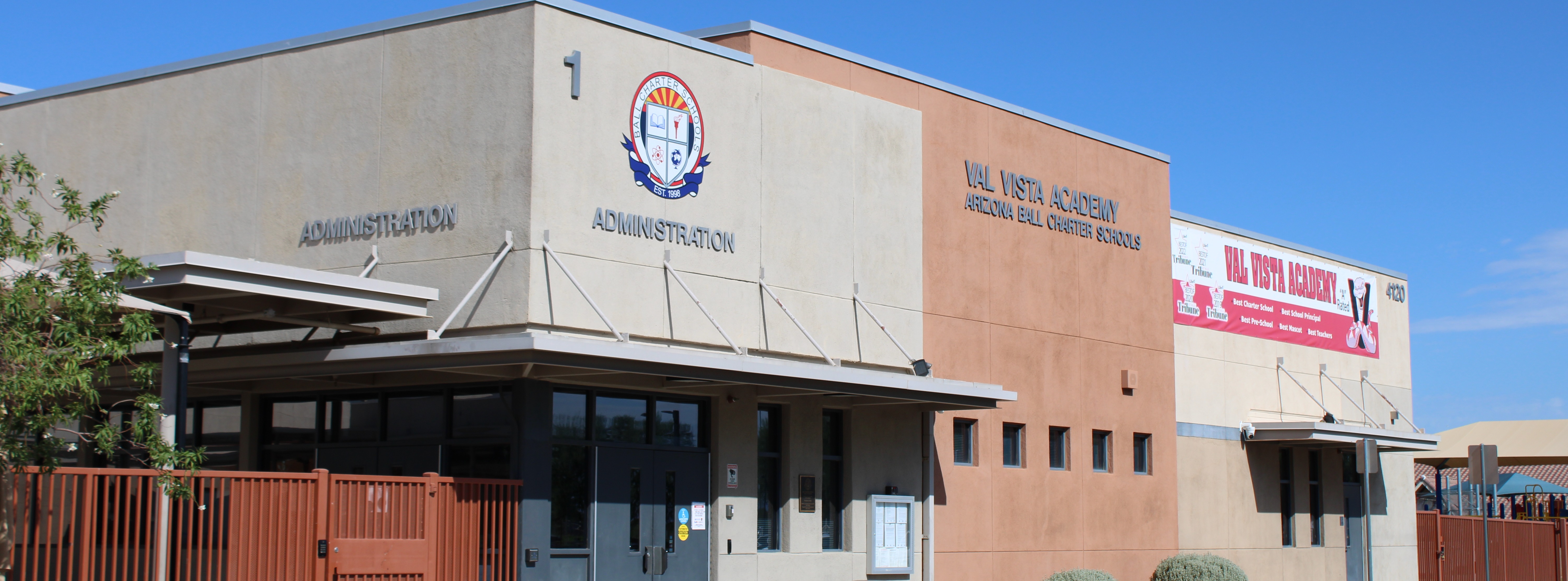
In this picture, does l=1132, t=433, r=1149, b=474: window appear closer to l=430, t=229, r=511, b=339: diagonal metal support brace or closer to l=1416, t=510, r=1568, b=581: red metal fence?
l=1416, t=510, r=1568, b=581: red metal fence

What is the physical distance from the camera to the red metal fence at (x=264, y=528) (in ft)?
40.3

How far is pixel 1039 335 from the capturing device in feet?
77.7

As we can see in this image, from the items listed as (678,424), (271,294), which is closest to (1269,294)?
(678,424)

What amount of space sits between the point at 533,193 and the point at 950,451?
27.4 ft

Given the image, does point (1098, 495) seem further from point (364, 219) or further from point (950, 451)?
point (364, 219)

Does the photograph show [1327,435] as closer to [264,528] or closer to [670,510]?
[670,510]

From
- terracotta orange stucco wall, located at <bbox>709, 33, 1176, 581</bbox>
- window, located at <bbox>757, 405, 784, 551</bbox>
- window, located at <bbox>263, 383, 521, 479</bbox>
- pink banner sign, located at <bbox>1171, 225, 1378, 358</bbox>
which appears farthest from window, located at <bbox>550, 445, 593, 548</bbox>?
pink banner sign, located at <bbox>1171, 225, 1378, 358</bbox>

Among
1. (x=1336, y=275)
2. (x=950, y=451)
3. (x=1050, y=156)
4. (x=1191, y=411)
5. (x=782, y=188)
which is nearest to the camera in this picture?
(x=782, y=188)

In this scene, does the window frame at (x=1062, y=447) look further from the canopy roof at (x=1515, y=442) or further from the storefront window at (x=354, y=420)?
the canopy roof at (x=1515, y=442)

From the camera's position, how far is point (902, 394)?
761 inches

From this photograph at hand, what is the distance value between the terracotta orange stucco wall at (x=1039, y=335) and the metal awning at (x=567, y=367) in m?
3.06

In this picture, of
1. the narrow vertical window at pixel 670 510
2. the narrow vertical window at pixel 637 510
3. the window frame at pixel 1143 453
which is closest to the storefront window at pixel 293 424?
the narrow vertical window at pixel 637 510

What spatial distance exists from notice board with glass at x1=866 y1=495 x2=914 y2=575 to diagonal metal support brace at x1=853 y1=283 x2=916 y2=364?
6.42 feet

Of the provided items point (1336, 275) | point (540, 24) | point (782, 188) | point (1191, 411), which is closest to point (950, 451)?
point (782, 188)
